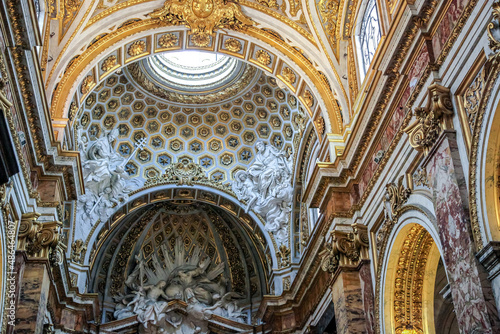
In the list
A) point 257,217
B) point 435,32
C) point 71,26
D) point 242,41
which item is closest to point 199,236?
point 257,217

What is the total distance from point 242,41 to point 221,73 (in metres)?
5.70

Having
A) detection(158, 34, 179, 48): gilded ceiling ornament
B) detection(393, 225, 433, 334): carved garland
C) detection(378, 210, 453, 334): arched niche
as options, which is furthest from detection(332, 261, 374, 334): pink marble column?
detection(158, 34, 179, 48): gilded ceiling ornament

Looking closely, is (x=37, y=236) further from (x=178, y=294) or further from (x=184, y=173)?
(x=178, y=294)

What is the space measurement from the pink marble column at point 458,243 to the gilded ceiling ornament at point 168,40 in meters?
8.71

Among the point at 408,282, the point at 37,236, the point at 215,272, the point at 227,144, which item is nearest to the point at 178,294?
the point at 215,272

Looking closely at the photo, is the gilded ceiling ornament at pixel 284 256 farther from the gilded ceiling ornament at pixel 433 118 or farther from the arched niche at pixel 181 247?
the gilded ceiling ornament at pixel 433 118

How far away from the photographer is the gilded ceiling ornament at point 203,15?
51.1ft

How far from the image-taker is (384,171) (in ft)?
39.9

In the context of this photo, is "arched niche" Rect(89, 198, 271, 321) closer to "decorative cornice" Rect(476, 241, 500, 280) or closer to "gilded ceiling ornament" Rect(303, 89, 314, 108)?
"gilded ceiling ornament" Rect(303, 89, 314, 108)

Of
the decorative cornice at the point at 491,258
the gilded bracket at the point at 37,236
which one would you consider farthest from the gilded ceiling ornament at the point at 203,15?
the decorative cornice at the point at 491,258

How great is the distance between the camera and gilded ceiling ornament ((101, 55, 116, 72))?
15859 millimetres

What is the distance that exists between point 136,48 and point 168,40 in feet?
2.81

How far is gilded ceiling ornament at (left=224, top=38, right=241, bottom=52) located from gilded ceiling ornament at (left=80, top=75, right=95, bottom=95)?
3.58 metres

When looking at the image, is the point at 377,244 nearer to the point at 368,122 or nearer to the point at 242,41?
the point at 368,122
